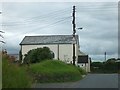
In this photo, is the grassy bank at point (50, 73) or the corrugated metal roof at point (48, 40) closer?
the grassy bank at point (50, 73)

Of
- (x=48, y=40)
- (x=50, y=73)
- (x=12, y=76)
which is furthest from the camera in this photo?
(x=48, y=40)

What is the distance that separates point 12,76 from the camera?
1349 cm

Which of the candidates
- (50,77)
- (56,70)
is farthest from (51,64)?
(50,77)

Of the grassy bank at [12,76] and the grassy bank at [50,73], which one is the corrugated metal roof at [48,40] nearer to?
the grassy bank at [50,73]

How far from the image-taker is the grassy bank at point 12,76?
13.2 m

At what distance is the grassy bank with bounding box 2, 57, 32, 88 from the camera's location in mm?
13188

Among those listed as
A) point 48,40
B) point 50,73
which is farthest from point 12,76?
point 48,40

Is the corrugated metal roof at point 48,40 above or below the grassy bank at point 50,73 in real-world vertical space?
above

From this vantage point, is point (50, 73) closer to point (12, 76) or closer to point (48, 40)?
point (12, 76)

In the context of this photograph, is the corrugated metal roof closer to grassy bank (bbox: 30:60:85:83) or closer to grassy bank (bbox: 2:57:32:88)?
grassy bank (bbox: 30:60:85:83)

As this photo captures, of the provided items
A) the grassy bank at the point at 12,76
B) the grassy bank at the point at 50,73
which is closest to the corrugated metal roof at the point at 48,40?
the grassy bank at the point at 50,73

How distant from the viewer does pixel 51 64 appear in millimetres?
34438

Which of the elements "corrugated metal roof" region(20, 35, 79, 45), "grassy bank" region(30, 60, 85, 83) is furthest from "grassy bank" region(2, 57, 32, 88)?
"corrugated metal roof" region(20, 35, 79, 45)

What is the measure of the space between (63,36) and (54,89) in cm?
6713
